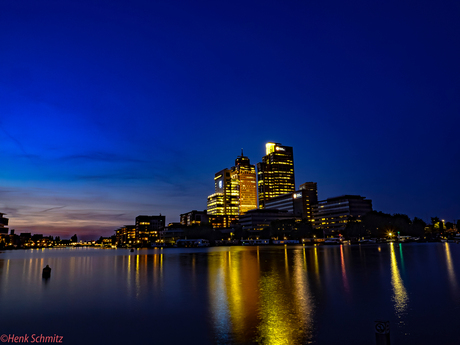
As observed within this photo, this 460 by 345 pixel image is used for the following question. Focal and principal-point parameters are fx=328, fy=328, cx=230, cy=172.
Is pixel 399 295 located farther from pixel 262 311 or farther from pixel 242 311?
pixel 242 311

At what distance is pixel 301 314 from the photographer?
20.8 m

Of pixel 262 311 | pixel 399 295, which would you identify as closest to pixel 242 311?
pixel 262 311

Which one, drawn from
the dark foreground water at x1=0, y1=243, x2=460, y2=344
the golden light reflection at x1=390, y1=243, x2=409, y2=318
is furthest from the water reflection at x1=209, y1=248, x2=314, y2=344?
the golden light reflection at x1=390, y1=243, x2=409, y2=318

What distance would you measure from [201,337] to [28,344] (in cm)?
887

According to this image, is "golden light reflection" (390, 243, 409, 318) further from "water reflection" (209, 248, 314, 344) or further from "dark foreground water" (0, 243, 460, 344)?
"water reflection" (209, 248, 314, 344)

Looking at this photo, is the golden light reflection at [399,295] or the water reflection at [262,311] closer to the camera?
the water reflection at [262,311]

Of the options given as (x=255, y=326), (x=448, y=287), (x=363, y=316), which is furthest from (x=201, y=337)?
(x=448, y=287)

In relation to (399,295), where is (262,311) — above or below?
above

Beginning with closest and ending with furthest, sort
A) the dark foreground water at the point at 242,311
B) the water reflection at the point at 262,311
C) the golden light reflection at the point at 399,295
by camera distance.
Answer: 1. the water reflection at the point at 262,311
2. the dark foreground water at the point at 242,311
3. the golden light reflection at the point at 399,295

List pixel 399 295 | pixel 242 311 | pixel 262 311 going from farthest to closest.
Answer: pixel 399 295 < pixel 242 311 < pixel 262 311

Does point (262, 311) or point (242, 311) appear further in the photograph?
point (242, 311)

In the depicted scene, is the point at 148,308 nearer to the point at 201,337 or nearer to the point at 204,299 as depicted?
the point at 204,299

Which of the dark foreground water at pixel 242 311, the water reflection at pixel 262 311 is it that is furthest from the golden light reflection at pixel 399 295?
the water reflection at pixel 262 311

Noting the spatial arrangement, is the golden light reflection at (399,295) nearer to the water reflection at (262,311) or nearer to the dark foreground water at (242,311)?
the dark foreground water at (242,311)
